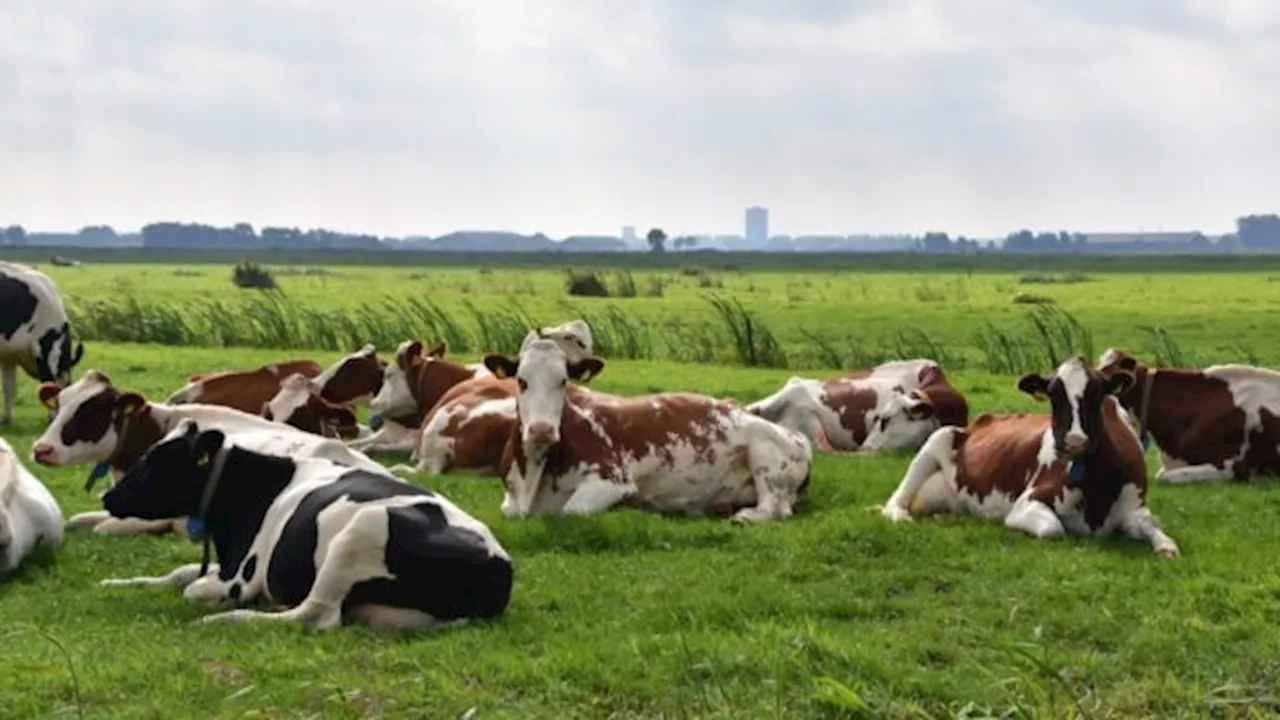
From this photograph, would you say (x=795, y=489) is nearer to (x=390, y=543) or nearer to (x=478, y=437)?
(x=478, y=437)

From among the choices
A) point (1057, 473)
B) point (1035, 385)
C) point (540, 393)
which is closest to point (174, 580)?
point (540, 393)

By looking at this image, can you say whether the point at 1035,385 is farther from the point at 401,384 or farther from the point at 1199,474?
the point at 401,384

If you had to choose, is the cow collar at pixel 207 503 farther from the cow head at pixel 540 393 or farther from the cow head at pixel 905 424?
the cow head at pixel 905 424

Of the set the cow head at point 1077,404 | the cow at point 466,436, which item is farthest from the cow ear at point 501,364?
the cow head at point 1077,404

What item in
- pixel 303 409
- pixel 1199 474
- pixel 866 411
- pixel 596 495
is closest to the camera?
pixel 596 495

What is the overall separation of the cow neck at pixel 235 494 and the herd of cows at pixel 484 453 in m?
0.01

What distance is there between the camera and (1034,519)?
10234 mm

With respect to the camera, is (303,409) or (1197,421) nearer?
(1197,421)

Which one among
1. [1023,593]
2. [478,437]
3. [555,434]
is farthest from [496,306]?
[1023,593]

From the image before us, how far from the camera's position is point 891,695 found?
21.2ft

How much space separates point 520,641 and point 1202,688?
10.1ft

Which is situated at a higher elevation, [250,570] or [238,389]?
[238,389]

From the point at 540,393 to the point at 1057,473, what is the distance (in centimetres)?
361

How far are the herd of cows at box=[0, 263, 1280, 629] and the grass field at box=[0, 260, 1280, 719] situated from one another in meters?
0.34
